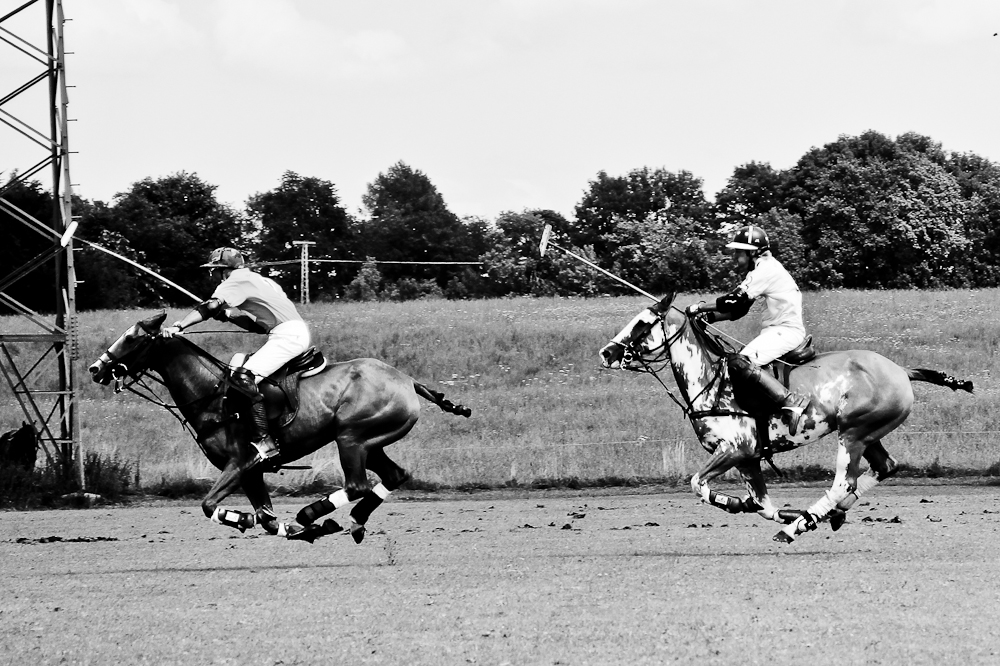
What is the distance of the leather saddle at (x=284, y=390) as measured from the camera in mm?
14281

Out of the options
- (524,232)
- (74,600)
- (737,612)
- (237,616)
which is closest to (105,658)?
(237,616)

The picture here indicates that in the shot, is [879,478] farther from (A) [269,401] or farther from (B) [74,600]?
(B) [74,600]

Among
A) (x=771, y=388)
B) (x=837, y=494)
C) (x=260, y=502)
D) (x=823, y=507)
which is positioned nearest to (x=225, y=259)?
(x=260, y=502)

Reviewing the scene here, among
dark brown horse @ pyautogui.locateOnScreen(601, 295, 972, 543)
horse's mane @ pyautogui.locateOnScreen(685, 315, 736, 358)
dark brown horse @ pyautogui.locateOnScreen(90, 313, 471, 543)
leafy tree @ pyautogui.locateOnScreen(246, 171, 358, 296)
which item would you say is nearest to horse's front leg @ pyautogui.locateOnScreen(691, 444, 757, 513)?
dark brown horse @ pyautogui.locateOnScreen(601, 295, 972, 543)

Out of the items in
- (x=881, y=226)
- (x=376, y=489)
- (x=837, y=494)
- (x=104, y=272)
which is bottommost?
(x=837, y=494)

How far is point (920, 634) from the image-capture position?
912 cm

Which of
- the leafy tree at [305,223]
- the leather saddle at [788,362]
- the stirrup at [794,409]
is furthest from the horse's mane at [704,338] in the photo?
the leafy tree at [305,223]

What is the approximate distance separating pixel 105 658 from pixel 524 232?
7794cm

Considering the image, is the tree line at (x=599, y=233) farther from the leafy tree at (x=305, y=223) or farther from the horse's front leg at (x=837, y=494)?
the horse's front leg at (x=837, y=494)

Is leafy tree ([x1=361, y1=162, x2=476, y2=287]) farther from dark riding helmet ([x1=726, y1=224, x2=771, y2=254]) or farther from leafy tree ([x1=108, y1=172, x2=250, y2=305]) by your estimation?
dark riding helmet ([x1=726, y1=224, x2=771, y2=254])

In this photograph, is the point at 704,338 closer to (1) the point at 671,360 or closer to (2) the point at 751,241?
(1) the point at 671,360

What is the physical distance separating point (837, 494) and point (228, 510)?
629 cm

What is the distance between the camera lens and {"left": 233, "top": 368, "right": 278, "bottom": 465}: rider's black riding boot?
14148mm

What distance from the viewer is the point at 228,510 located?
45.6ft
